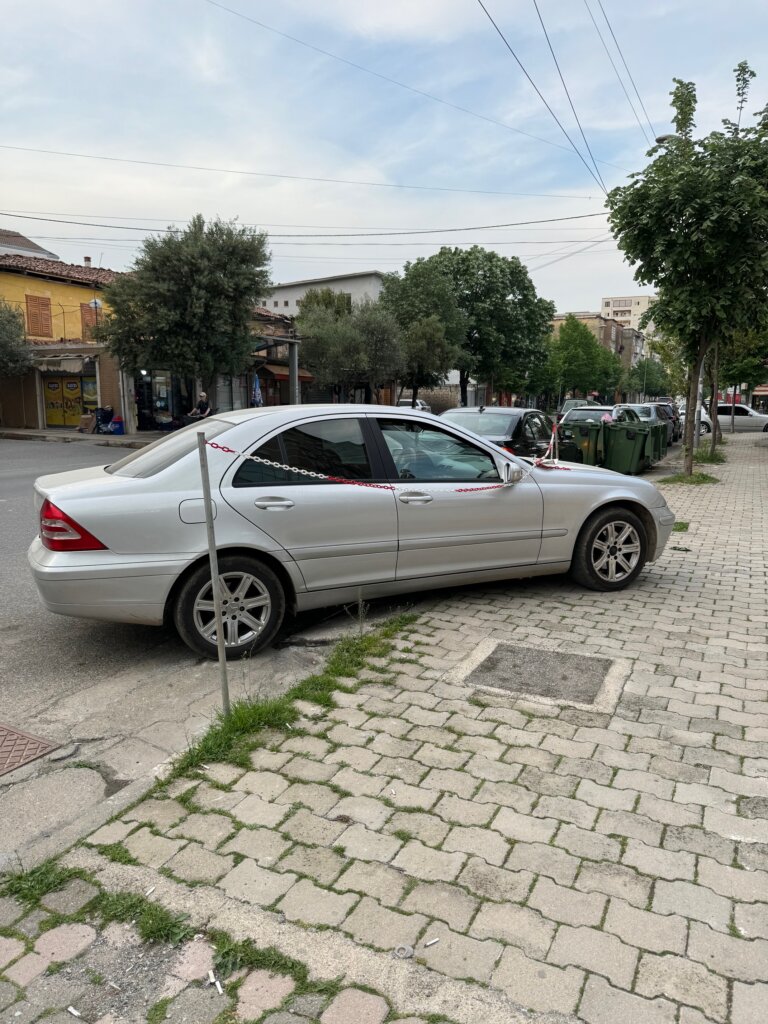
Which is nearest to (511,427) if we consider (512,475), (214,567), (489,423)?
(489,423)

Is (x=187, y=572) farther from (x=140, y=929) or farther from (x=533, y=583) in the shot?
(x=533, y=583)

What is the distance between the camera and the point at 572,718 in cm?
365

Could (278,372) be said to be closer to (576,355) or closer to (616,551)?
(616,551)

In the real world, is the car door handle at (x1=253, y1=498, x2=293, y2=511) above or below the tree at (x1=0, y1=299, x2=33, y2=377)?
below

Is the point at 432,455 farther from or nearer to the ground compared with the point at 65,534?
farther from the ground

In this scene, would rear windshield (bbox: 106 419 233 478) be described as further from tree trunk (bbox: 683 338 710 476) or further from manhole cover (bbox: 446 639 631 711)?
tree trunk (bbox: 683 338 710 476)

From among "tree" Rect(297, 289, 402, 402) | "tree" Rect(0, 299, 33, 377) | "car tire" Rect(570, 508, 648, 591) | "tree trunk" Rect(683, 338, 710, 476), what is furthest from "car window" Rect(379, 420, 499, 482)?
"tree" Rect(0, 299, 33, 377)

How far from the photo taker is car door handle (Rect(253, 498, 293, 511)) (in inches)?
178

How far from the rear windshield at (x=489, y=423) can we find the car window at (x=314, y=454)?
612 centimetres

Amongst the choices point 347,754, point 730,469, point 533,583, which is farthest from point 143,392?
point 347,754

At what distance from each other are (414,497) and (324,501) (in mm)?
682

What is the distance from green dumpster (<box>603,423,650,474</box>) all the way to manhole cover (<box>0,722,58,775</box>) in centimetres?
1340

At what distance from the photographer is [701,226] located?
12.4 meters

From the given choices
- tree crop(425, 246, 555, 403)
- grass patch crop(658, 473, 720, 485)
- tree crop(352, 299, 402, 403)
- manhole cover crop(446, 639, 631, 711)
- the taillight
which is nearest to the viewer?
manhole cover crop(446, 639, 631, 711)
